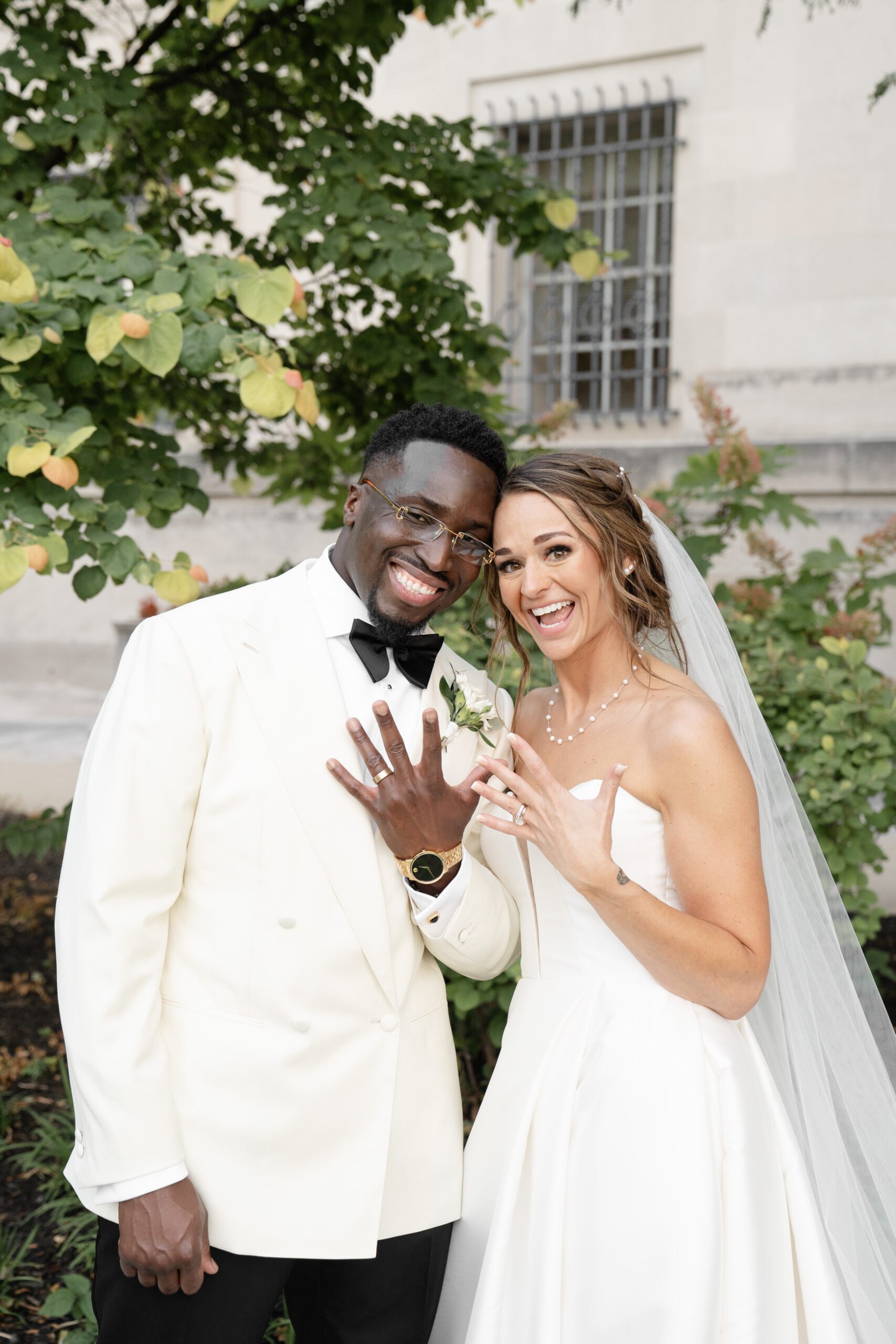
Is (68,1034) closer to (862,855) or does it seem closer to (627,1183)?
(627,1183)

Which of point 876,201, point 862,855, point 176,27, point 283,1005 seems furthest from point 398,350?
point 876,201

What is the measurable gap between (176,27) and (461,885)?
413 cm

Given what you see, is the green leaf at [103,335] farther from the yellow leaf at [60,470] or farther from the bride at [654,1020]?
the bride at [654,1020]

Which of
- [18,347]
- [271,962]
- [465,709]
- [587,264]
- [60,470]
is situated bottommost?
[271,962]

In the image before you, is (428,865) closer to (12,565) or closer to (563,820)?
(563,820)

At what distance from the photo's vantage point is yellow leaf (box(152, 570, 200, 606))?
2711 millimetres

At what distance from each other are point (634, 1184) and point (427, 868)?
0.65m

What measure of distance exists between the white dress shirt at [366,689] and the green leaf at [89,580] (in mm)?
963

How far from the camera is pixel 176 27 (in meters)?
4.38

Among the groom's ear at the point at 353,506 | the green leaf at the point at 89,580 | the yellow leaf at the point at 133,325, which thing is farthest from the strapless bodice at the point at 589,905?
the yellow leaf at the point at 133,325

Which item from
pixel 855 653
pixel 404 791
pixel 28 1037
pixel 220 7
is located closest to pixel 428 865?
pixel 404 791

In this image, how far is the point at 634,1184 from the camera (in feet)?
5.93

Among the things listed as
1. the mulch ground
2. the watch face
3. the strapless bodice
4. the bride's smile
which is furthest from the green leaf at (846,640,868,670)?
the mulch ground

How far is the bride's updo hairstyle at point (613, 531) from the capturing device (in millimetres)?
2088
